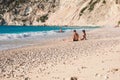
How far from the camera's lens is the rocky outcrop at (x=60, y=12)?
101m

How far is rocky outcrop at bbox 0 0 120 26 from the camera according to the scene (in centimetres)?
10106

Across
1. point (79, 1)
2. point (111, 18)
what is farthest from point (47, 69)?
point (79, 1)

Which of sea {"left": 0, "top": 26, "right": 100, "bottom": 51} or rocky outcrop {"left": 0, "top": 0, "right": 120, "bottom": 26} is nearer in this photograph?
sea {"left": 0, "top": 26, "right": 100, "bottom": 51}

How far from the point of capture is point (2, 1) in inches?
6924

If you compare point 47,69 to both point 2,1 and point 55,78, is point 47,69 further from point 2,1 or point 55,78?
point 2,1

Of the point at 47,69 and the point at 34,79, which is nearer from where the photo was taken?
the point at 34,79

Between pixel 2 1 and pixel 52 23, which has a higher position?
pixel 2 1

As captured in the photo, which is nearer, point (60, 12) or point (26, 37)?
point (26, 37)

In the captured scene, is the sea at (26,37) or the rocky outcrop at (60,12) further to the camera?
the rocky outcrop at (60,12)

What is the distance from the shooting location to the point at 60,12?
130 m

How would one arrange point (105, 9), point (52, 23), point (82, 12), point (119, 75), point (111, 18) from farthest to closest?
point (52, 23)
point (82, 12)
point (105, 9)
point (111, 18)
point (119, 75)

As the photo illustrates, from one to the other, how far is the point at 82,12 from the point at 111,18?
1739 cm

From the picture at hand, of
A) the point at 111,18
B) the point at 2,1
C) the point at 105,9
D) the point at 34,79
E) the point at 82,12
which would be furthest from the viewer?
the point at 2,1

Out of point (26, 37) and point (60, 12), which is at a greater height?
point (60, 12)
